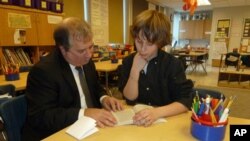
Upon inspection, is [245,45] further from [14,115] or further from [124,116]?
[14,115]

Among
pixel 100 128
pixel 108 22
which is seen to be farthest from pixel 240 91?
pixel 100 128

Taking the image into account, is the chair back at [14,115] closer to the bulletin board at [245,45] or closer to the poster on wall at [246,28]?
the bulletin board at [245,45]

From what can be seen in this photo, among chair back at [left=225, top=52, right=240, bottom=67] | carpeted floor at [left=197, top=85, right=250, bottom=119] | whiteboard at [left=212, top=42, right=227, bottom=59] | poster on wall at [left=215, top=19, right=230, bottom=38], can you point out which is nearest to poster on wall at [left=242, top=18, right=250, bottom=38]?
poster on wall at [left=215, top=19, right=230, bottom=38]

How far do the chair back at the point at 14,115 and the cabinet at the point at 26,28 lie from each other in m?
1.73

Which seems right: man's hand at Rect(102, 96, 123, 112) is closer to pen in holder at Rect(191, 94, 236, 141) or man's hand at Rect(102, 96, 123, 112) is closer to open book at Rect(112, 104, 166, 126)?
open book at Rect(112, 104, 166, 126)

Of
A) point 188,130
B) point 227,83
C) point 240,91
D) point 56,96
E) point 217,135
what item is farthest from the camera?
point 227,83

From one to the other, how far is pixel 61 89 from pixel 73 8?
3.98 metres

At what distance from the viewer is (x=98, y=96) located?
145 cm

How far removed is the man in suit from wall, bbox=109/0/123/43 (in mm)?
4802

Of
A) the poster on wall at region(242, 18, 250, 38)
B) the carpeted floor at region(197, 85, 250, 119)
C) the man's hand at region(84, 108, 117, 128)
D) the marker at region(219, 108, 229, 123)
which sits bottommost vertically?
the carpeted floor at region(197, 85, 250, 119)

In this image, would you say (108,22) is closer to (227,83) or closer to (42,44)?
(42,44)

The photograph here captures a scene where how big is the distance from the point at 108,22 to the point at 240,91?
377 cm

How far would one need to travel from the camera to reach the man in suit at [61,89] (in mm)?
1002

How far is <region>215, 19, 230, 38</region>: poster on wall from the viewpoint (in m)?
8.17
